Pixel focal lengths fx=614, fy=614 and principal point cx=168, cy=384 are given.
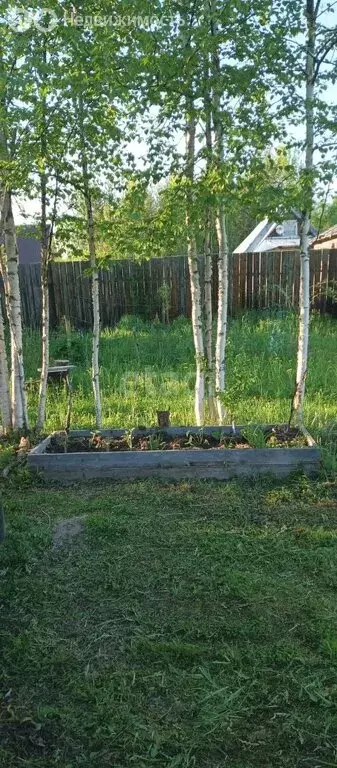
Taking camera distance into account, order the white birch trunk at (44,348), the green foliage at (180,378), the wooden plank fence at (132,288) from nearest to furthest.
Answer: the white birch trunk at (44,348)
the green foliage at (180,378)
the wooden plank fence at (132,288)

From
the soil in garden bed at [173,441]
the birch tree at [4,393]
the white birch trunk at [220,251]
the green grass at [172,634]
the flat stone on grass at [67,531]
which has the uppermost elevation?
the white birch trunk at [220,251]

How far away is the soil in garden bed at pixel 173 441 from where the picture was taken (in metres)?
4.89

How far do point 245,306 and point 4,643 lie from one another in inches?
515

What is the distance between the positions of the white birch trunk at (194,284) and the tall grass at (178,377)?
11.9 inches

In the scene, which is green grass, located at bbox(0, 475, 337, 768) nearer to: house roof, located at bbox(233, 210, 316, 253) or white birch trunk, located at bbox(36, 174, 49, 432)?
white birch trunk, located at bbox(36, 174, 49, 432)

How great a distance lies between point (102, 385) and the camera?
7.61 metres

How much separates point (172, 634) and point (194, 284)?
3280 millimetres

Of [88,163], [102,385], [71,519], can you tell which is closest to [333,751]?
[71,519]

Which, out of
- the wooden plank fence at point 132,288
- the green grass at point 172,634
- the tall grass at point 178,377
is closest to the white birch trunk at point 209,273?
the tall grass at point 178,377

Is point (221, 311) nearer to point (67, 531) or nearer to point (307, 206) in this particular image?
point (307, 206)

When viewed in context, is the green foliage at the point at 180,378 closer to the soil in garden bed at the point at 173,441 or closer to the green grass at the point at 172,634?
the soil in garden bed at the point at 173,441

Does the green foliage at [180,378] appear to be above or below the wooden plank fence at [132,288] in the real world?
below

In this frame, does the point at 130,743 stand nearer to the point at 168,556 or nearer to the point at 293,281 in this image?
the point at 168,556

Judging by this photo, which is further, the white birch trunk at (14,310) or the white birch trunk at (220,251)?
the white birch trunk at (14,310)
